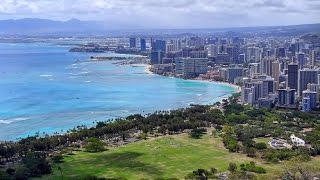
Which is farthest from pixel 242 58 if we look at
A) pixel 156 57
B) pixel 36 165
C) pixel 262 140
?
pixel 36 165

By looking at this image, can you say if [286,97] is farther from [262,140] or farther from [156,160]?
[156,160]

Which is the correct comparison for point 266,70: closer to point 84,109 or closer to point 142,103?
point 142,103

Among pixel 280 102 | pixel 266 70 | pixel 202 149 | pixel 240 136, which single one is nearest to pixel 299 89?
pixel 280 102

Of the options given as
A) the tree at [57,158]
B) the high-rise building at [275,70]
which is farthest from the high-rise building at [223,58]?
the tree at [57,158]

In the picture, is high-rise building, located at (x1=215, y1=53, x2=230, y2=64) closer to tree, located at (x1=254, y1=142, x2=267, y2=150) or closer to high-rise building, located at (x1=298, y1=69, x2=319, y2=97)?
high-rise building, located at (x1=298, y1=69, x2=319, y2=97)

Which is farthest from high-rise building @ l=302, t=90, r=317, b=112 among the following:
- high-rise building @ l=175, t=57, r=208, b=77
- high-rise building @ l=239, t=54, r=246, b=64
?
high-rise building @ l=239, t=54, r=246, b=64
